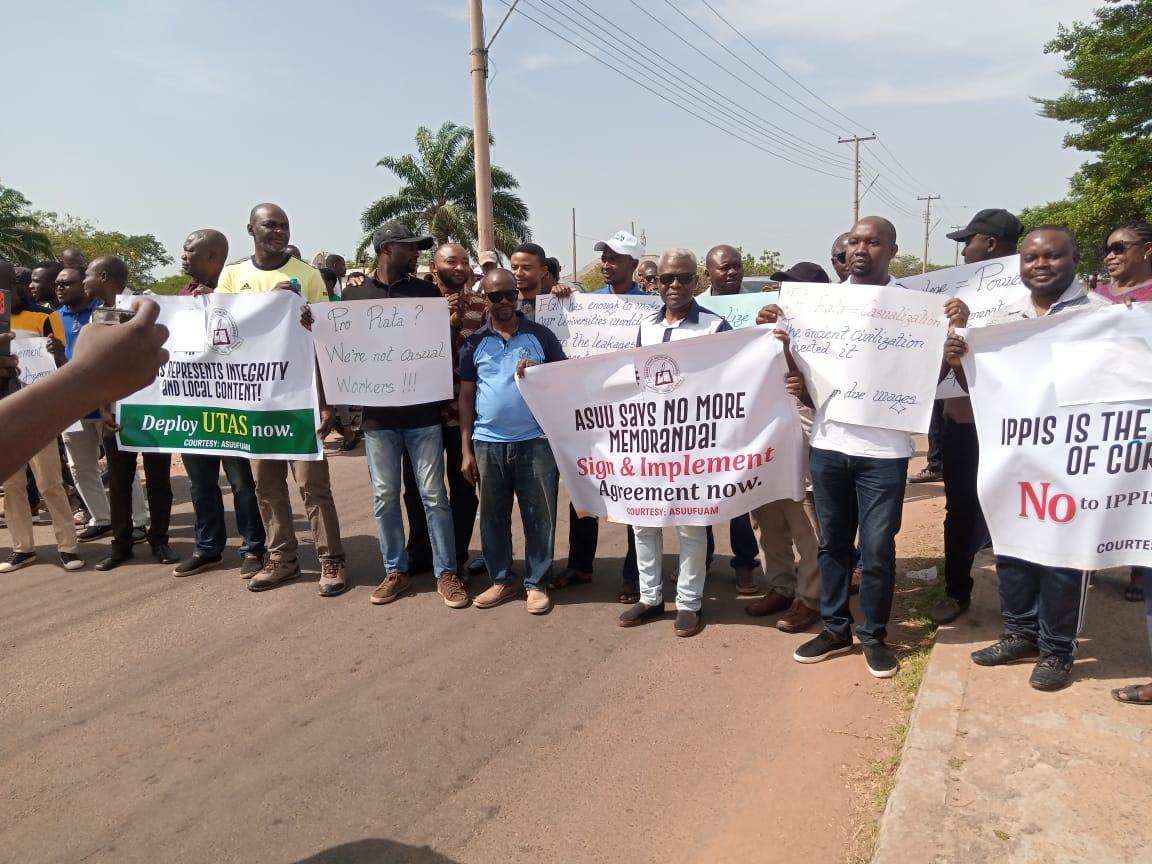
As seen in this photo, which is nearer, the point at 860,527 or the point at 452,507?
the point at 860,527

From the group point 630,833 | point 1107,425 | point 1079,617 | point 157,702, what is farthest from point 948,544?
point 157,702

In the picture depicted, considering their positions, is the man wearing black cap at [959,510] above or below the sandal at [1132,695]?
above

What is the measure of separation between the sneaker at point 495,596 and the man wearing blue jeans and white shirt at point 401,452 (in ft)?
0.35

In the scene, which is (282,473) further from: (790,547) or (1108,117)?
(1108,117)

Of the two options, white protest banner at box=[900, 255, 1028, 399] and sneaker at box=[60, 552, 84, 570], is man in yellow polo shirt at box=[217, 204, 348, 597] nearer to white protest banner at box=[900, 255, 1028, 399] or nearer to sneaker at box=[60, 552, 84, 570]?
sneaker at box=[60, 552, 84, 570]

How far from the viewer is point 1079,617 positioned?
356 cm

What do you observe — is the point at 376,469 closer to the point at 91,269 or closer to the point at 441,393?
the point at 441,393

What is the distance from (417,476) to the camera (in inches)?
198

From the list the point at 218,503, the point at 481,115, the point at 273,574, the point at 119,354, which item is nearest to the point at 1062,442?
the point at 119,354

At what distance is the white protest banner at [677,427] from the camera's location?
14.1 ft

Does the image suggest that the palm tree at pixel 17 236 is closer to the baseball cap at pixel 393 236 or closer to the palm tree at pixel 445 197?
the palm tree at pixel 445 197

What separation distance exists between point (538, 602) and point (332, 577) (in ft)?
5.01

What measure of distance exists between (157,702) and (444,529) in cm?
185

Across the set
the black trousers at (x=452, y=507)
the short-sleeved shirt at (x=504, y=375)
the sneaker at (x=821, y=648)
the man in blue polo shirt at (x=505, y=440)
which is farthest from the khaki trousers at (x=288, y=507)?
the sneaker at (x=821, y=648)
